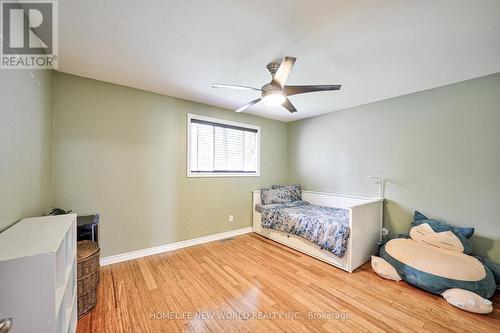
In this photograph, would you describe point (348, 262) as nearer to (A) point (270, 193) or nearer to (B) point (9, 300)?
(A) point (270, 193)

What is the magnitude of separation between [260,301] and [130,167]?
92.1 inches

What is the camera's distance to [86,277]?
1737 mm

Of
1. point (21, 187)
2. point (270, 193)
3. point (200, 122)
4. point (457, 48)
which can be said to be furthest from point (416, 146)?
point (21, 187)

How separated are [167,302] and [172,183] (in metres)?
1.63

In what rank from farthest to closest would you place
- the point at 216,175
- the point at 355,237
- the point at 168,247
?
the point at 216,175
the point at 168,247
the point at 355,237

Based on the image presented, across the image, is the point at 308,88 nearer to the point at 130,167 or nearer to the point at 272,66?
the point at 272,66

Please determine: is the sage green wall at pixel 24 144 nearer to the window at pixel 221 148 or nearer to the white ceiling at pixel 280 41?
the white ceiling at pixel 280 41

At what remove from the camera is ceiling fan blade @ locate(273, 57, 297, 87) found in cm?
163

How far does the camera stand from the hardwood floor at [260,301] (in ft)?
5.33

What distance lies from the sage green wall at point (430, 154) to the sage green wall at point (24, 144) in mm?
4084

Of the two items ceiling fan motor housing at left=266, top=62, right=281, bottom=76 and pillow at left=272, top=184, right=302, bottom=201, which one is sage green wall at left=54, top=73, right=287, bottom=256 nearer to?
pillow at left=272, top=184, right=302, bottom=201

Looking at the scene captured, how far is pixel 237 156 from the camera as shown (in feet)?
12.8

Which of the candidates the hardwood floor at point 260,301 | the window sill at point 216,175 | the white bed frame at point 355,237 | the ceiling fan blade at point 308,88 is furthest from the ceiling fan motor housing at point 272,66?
the hardwood floor at point 260,301

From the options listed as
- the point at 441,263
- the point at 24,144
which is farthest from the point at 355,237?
the point at 24,144
